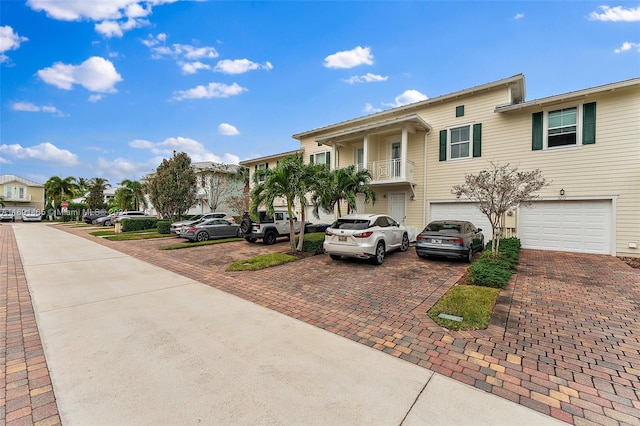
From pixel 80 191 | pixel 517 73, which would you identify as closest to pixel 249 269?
pixel 517 73

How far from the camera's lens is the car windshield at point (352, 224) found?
28.6 ft

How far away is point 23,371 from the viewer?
3217 millimetres

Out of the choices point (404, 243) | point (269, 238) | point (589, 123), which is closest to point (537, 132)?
point (589, 123)

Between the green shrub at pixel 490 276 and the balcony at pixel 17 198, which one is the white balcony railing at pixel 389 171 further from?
the balcony at pixel 17 198

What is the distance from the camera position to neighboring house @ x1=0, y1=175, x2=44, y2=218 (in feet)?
158

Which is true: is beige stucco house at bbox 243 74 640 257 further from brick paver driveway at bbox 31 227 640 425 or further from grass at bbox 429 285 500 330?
grass at bbox 429 285 500 330

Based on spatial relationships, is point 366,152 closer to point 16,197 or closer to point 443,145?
point 443,145

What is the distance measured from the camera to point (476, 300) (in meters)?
5.34

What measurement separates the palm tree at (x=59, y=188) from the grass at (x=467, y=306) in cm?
5946

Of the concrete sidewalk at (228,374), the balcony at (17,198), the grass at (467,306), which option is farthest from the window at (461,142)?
the balcony at (17,198)

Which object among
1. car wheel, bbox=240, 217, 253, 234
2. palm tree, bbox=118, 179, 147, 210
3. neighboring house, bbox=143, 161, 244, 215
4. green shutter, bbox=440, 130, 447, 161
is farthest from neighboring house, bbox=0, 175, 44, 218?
green shutter, bbox=440, 130, 447, 161

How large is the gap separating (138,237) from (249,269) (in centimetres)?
1263

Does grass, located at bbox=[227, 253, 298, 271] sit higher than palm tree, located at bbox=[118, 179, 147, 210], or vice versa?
palm tree, located at bbox=[118, 179, 147, 210]

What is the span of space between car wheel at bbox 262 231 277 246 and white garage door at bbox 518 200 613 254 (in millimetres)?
11529
